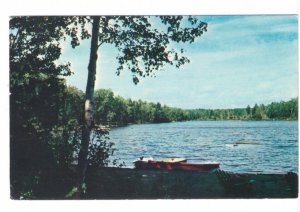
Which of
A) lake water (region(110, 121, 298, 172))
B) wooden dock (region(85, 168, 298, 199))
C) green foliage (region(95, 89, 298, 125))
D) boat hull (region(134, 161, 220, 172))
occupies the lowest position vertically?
wooden dock (region(85, 168, 298, 199))

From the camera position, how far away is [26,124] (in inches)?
284

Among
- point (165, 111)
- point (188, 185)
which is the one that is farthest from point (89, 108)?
point (188, 185)

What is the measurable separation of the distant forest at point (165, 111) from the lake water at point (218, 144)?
0.09m

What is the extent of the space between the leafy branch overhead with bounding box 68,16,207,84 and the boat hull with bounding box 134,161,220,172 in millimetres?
963

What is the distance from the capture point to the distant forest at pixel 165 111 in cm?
715

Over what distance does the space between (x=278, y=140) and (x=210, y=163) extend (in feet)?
2.69

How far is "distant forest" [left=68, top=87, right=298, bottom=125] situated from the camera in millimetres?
7152

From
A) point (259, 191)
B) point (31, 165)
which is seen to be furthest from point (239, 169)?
point (31, 165)

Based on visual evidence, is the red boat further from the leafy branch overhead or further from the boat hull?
the leafy branch overhead

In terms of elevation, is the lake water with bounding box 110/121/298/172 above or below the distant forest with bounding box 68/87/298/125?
below

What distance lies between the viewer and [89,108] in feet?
24.1

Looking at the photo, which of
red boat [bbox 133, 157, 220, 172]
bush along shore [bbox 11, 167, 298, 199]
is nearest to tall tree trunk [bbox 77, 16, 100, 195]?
bush along shore [bbox 11, 167, 298, 199]

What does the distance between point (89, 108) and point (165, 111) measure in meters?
0.90

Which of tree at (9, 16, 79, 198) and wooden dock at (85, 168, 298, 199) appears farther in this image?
wooden dock at (85, 168, 298, 199)
